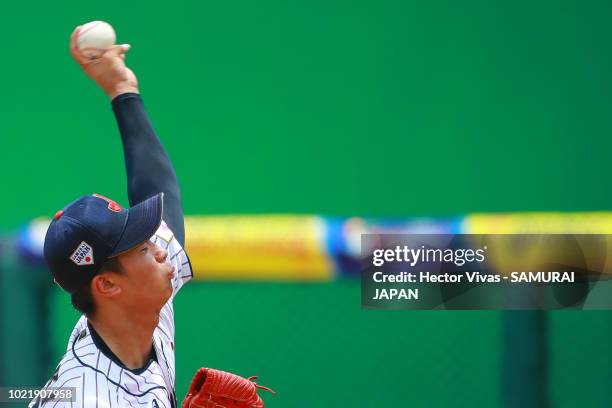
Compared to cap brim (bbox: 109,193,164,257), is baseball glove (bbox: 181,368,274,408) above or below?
below

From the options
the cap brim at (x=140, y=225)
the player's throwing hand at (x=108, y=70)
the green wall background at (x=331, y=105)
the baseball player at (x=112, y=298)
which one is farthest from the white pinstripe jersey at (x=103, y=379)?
the green wall background at (x=331, y=105)

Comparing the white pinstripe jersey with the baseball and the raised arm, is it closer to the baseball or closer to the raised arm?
the raised arm

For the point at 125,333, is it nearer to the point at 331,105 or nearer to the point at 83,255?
the point at 83,255

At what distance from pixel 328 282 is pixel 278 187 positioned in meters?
0.89

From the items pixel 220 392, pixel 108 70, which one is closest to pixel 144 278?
pixel 220 392

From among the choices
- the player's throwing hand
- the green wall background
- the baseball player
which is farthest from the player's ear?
the green wall background

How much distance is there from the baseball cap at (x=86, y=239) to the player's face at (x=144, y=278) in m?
0.02

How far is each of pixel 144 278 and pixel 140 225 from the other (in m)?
0.07

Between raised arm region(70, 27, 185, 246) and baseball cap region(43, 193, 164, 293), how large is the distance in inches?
6.4

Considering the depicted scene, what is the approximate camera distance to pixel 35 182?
10.4ft

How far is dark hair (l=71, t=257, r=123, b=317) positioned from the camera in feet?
4.08

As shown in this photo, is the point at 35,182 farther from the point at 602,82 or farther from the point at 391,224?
the point at 602,82

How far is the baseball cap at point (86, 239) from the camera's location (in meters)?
1.22

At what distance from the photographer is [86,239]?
1.23m
